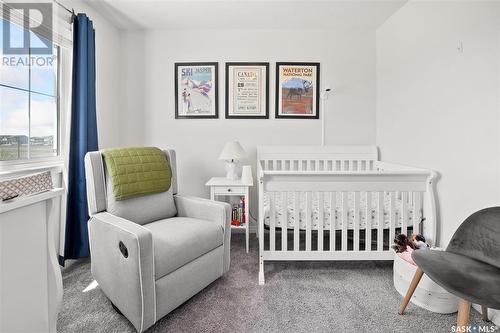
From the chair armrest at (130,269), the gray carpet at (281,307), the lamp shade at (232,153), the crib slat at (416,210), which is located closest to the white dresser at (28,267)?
the chair armrest at (130,269)

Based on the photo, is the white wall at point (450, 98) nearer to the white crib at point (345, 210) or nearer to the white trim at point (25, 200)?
the white crib at point (345, 210)

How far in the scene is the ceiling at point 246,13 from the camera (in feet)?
7.26

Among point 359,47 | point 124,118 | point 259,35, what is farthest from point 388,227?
point 124,118

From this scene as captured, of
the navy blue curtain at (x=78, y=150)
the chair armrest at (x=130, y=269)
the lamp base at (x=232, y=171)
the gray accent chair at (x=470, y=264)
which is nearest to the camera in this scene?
the gray accent chair at (x=470, y=264)

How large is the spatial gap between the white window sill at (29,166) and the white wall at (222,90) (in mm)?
904

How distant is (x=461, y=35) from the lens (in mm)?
1629

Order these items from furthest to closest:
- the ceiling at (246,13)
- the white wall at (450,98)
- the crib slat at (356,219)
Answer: the ceiling at (246,13) → the crib slat at (356,219) → the white wall at (450,98)

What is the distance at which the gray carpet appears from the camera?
4.43 ft

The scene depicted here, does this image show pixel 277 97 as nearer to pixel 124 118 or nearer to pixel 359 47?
pixel 359 47

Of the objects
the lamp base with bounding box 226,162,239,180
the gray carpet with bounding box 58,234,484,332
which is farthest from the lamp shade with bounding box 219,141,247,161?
the gray carpet with bounding box 58,234,484,332

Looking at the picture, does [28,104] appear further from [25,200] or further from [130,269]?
[130,269]

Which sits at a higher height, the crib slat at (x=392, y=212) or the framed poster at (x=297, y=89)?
the framed poster at (x=297, y=89)

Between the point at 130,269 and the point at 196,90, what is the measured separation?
2079 mm

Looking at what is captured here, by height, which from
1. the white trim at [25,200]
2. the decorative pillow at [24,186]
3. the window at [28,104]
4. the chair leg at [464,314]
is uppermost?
the window at [28,104]
